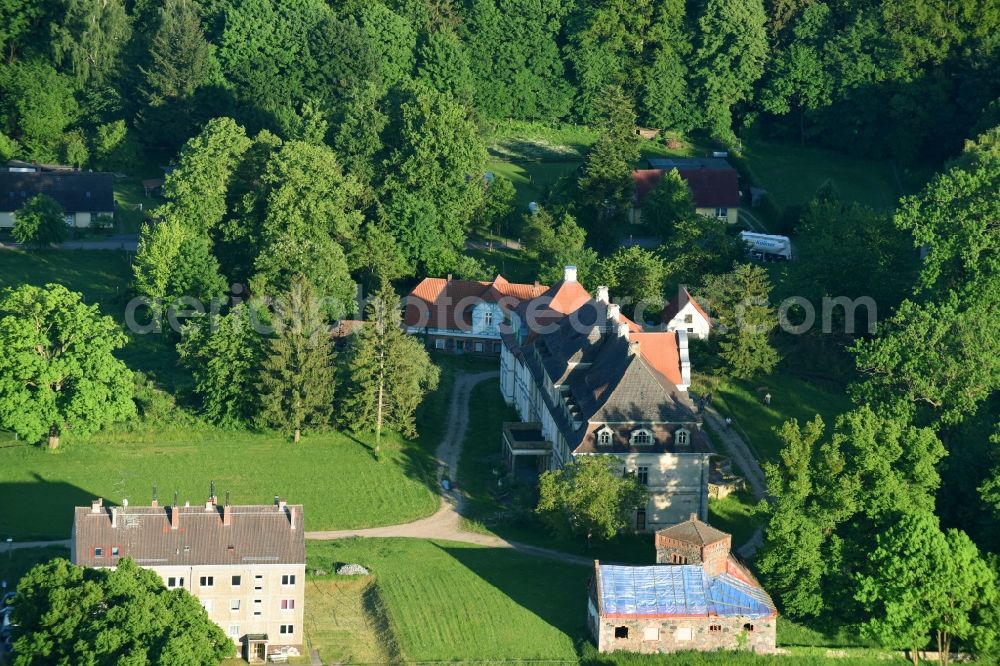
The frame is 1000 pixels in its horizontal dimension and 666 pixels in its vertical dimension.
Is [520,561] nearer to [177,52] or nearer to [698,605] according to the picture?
[698,605]

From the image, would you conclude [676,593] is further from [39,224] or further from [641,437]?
[39,224]

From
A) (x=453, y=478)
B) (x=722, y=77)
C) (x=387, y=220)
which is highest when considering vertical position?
(x=722, y=77)

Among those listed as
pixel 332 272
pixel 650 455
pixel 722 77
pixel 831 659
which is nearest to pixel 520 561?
pixel 650 455

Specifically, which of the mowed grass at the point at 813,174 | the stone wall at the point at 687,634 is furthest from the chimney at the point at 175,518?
the mowed grass at the point at 813,174

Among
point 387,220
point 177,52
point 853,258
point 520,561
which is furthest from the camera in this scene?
point 177,52

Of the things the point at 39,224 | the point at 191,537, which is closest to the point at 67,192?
the point at 39,224

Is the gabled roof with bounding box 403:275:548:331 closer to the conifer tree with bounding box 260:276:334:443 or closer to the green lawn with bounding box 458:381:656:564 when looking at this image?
the green lawn with bounding box 458:381:656:564

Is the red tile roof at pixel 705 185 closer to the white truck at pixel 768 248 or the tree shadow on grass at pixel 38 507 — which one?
the white truck at pixel 768 248
